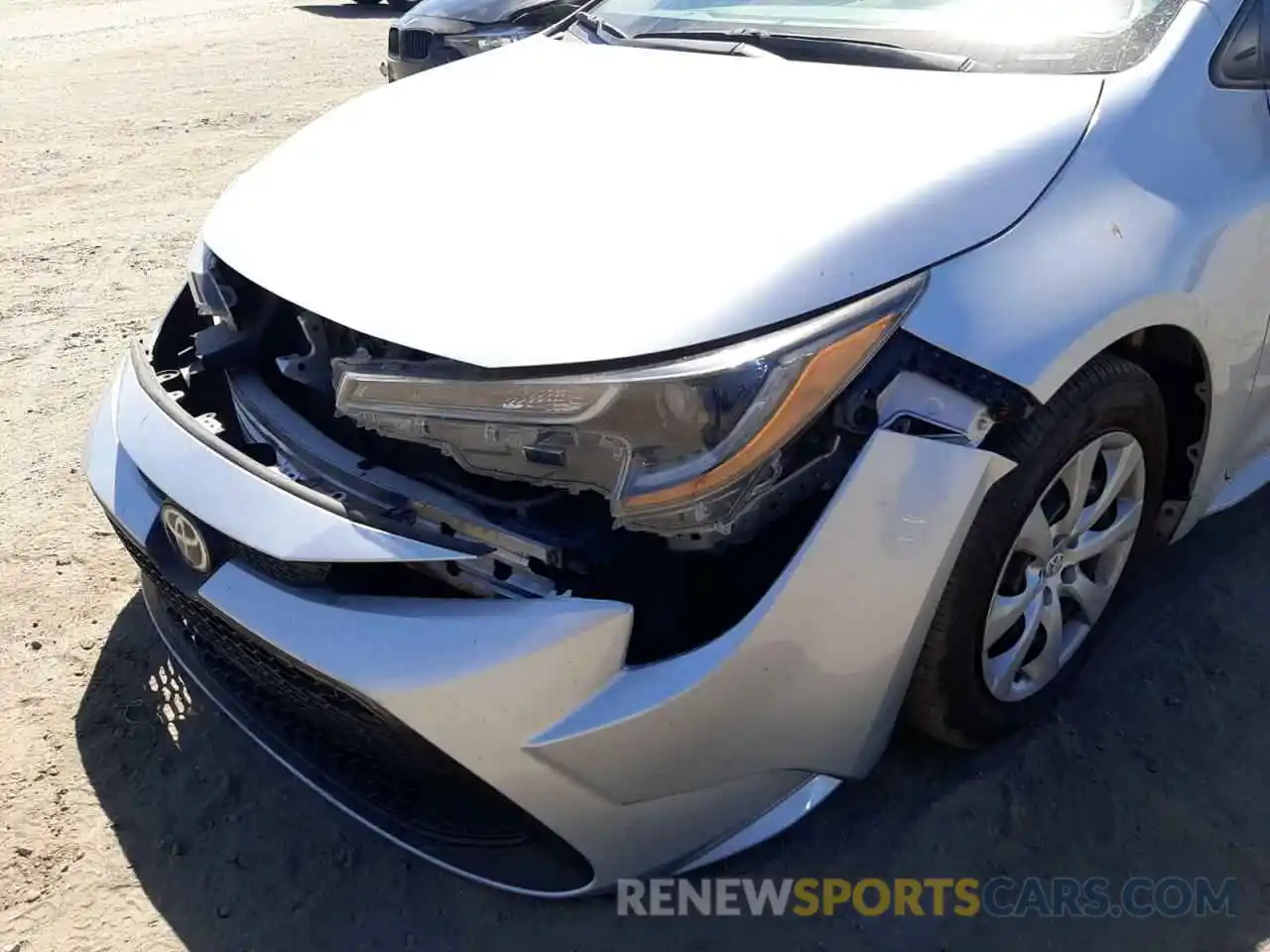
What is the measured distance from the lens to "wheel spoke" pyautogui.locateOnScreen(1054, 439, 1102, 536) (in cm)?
206

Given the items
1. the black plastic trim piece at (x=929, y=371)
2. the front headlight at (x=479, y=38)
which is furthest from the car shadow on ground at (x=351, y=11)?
the black plastic trim piece at (x=929, y=371)

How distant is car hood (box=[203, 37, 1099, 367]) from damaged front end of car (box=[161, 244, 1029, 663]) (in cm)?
6

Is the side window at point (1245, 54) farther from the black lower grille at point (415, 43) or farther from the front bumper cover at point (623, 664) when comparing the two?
the black lower grille at point (415, 43)

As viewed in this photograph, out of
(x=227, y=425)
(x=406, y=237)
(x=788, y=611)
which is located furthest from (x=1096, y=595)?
(x=227, y=425)

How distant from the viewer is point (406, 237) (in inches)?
77.9

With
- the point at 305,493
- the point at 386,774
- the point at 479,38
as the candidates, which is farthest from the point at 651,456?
the point at 479,38

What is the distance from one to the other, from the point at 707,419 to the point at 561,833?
720 millimetres

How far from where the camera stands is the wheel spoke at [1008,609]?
2.06 metres

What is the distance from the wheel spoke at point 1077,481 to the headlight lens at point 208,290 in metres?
1.64

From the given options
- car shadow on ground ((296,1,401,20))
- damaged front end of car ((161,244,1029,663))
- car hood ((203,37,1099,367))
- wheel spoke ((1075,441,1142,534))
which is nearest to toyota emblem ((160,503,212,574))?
damaged front end of car ((161,244,1029,663))

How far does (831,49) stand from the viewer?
95.0 inches

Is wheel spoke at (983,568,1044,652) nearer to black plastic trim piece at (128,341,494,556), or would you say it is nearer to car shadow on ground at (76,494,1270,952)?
car shadow on ground at (76,494,1270,952)

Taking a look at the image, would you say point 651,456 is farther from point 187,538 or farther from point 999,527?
point 187,538

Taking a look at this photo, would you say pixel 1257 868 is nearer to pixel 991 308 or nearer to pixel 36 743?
pixel 991 308
